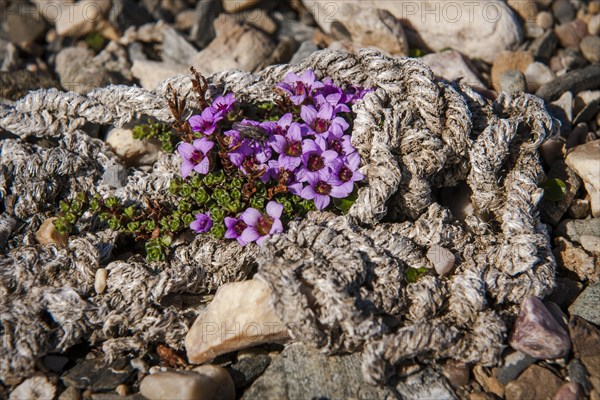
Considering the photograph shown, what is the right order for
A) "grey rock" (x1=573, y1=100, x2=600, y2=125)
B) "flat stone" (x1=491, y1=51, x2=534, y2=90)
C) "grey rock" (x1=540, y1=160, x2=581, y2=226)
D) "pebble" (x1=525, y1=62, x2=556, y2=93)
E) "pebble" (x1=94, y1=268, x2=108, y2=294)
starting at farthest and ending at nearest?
"flat stone" (x1=491, y1=51, x2=534, y2=90)
"pebble" (x1=525, y1=62, x2=556, y2=93)
"grey rock" (x1=573, y1=100, x2=600, y2=125)
"grey rock" (x1=540, y1=160, x2=581, y2=226)
"pebble" (x1=94, y1=268, x2=108, y2=294)

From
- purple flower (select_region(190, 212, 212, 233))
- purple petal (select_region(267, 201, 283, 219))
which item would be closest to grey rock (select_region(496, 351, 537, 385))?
purple petal (select_region(267, 201, 283, 219))

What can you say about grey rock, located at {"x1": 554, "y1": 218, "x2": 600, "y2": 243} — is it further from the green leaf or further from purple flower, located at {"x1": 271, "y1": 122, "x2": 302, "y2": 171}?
purple flower, located at {"x1": 271, "y1": 122, "x2": 302, "y2": 171}

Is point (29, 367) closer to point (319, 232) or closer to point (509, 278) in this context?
point (319, 232)

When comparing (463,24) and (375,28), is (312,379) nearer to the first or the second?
(375,28)

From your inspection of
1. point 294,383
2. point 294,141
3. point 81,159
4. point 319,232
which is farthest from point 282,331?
point 81,159

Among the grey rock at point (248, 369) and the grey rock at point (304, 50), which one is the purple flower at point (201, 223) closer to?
the grey rock at point (248, 369)

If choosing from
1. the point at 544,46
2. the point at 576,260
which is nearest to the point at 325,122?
the point at 576,260

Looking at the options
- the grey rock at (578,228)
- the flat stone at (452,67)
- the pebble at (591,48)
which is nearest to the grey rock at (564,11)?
the pebble at (591,48)
